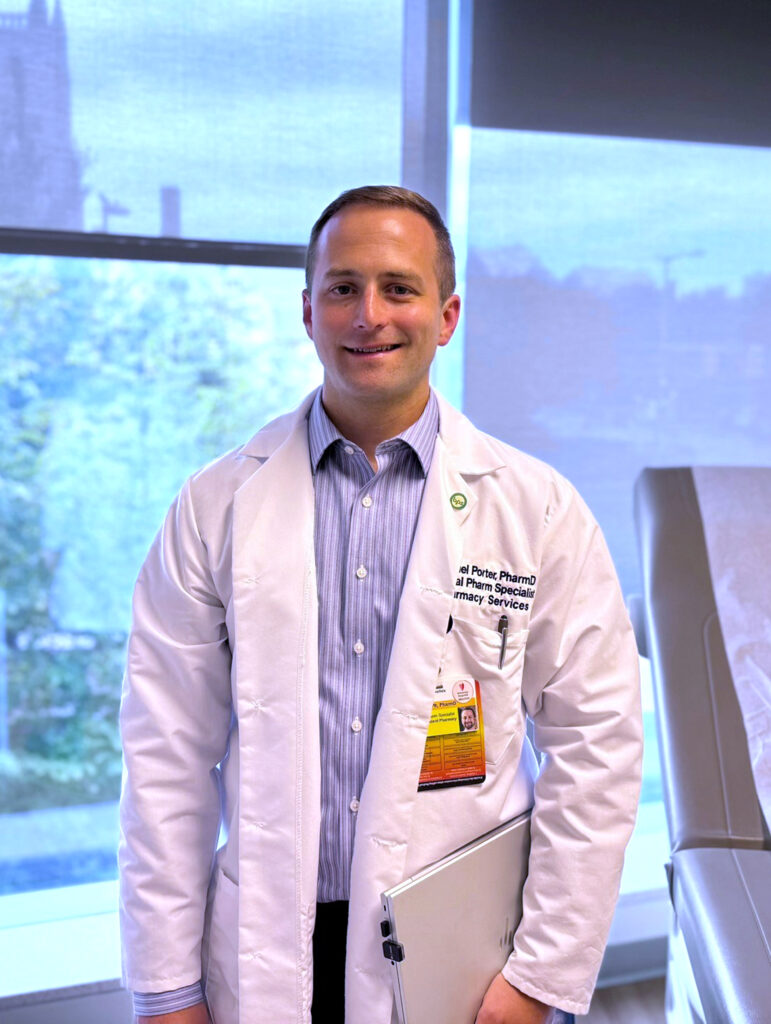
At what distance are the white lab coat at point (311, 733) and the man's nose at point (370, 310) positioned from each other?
22 cm

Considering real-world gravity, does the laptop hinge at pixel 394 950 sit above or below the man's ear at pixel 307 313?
below

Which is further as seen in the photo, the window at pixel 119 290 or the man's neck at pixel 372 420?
the window at pixel 119 290

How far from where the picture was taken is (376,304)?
1187 millimetres

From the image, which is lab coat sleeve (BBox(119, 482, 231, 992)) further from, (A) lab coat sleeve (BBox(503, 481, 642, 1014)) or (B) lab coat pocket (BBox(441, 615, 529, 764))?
(A) lab coat sleeve (BBox(503, 481, 642, 1014))

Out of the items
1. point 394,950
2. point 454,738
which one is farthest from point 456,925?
point 454,738

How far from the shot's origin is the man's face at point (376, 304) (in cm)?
119

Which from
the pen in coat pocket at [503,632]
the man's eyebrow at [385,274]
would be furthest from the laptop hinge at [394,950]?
the man's eyebrow at [385,274]

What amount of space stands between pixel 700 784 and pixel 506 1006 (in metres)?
0.51

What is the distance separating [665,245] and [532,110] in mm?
488

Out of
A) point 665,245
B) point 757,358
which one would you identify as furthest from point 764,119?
point 757,358

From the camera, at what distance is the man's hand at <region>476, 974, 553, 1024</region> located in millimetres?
1223

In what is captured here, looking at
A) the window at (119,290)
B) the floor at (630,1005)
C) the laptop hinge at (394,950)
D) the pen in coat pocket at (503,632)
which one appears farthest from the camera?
the floor at (630,1005)

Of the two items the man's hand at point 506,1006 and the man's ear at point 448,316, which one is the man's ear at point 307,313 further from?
the man's hand at point 506,1006

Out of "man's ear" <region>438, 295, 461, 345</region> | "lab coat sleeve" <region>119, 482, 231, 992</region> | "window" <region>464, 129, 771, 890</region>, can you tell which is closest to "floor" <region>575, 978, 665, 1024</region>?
"window" <region>464, 129, 771, 890</region>
